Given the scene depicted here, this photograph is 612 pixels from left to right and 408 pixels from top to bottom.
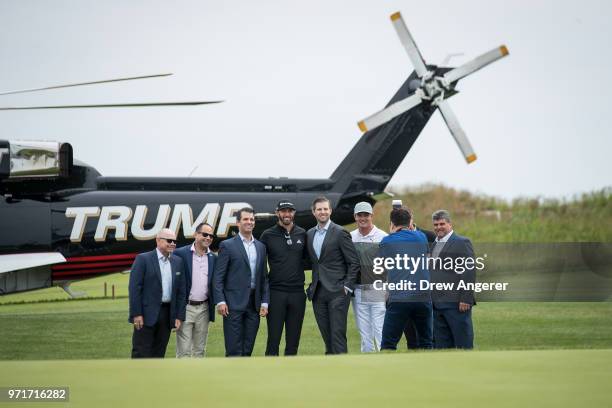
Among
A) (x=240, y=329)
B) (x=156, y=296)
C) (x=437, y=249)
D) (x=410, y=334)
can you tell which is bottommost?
(x=410, y=334)

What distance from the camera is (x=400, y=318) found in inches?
342

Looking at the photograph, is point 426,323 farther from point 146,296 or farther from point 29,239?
point 29,239

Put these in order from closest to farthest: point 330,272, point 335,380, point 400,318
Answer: point 335,380 < point 400,318 < point 330,272

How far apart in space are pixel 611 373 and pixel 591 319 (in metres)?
11.8

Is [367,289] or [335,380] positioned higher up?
[335,380]

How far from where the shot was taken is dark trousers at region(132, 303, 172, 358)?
8.88 metres

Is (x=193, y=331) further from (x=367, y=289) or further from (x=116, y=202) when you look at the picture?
(x=116, y=202)

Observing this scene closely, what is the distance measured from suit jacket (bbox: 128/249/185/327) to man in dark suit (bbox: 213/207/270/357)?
1.21ft

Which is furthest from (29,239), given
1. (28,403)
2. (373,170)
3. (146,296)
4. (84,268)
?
(28,403)

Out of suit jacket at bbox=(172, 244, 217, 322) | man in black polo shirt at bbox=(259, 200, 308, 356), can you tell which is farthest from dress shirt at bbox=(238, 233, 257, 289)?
suit jacket at bbox=(172, 244, 217, 322)

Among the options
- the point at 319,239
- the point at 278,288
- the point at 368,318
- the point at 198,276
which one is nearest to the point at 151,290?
the point at 198,276

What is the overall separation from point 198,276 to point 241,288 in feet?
1.99

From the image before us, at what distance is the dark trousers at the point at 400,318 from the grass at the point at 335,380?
319 centimetres

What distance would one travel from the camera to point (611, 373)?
4848 millimetres
